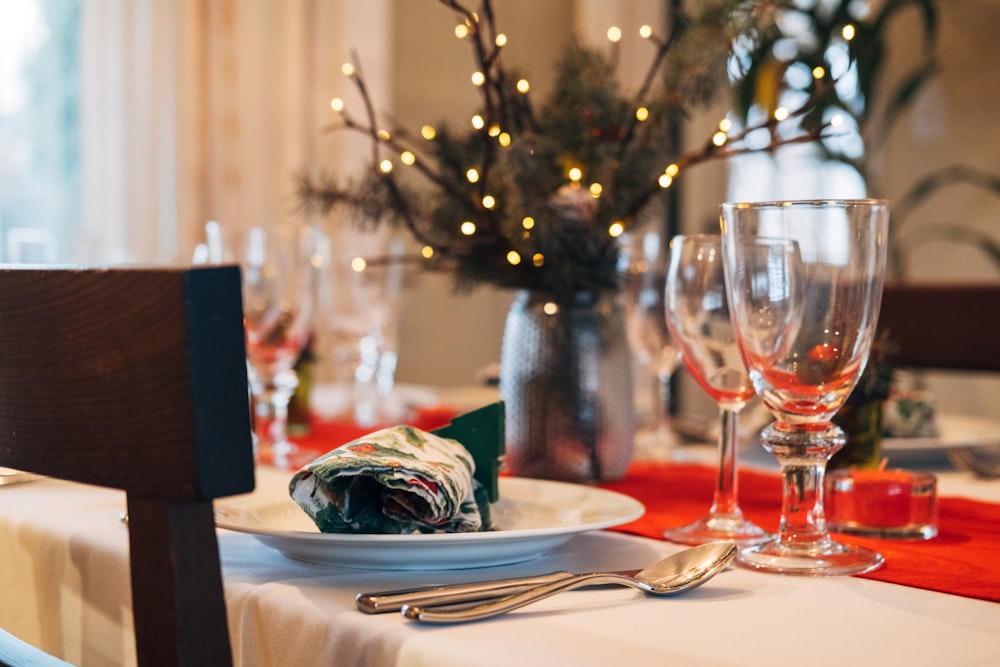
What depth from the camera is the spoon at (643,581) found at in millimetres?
563

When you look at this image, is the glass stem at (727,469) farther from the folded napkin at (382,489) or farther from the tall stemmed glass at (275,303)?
the tall stemmed glass at (275,303)

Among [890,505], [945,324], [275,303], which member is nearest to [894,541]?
[890,505]

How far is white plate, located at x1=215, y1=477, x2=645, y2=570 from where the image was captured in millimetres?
651

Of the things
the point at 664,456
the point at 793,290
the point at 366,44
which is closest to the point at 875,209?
the point at 793,290

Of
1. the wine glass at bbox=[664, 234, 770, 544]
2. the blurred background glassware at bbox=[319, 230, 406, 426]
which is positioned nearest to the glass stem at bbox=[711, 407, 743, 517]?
the wine glass at bbox=[664, 234, 770, 544]

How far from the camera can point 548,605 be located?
60 cm

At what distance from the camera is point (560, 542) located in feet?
2.33

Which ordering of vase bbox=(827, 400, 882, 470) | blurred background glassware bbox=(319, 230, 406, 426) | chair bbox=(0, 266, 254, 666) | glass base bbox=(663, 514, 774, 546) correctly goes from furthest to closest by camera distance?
blurred background glassware bbox=(319, 230, 406, 426) < vase bbox=(827, 400, 882, 470) < glass base bbox=(663, 514, 774, 546) < chair bbox=(0, 266, 254, 666)

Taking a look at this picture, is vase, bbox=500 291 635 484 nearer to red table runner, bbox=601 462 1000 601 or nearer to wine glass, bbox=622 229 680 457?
red table runner, bbox=601 462 1000 601

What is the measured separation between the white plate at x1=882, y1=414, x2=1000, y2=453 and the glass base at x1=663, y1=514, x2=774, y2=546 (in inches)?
17.1

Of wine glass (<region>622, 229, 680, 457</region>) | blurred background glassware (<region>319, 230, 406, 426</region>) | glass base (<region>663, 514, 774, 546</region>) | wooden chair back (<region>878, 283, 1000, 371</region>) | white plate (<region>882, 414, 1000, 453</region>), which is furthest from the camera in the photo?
wooden chair back (<region>878, 283, 1000, 371</region>)

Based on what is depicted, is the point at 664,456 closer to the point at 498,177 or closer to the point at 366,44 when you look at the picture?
the point at 498,177

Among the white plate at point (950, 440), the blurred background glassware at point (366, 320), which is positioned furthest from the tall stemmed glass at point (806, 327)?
the blurred background glassware at point (366, 320)

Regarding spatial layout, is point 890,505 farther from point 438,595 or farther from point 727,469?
point 438,595
